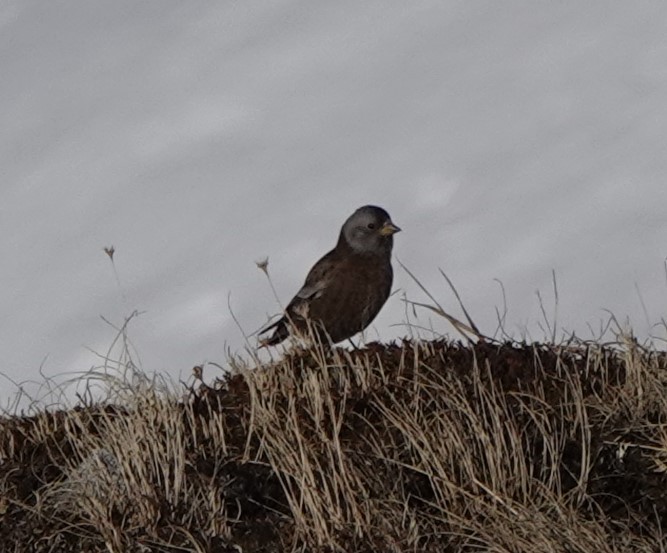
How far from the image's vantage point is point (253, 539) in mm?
7086

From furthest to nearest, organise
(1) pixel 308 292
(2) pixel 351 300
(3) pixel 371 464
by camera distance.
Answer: (1) pixel 308 292
(2) pixel 351 300
(3) pixel 371 464

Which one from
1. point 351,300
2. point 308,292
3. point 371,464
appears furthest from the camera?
point 308,292

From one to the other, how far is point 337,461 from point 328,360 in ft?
5.38

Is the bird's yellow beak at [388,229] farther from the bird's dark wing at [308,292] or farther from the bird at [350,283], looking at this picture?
the bird's dark wing at [308,292]

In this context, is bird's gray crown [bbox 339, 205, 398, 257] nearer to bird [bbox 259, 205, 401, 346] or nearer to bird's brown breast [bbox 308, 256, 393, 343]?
bird [bbox 259, 205, 401, 346]

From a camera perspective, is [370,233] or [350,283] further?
[370,233]

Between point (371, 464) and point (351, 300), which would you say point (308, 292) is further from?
point (371, 464)

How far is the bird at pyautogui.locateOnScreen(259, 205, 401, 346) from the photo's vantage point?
11680 mm

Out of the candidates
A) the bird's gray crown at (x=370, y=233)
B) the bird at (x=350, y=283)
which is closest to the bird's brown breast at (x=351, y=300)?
the bird at (x=350, y=283)

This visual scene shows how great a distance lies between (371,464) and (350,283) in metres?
4.27

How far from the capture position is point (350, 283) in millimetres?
11750

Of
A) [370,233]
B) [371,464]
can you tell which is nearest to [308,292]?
[370,233]

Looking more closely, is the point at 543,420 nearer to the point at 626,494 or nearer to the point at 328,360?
the point at 626,494

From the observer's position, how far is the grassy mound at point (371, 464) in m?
7.12
